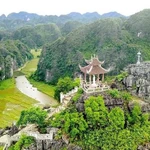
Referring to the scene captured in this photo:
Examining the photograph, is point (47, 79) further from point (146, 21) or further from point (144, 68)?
point (144, 68)

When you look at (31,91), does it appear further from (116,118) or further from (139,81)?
(116,118)

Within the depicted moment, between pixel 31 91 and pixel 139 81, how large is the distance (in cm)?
5034

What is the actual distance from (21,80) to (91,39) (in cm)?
3480

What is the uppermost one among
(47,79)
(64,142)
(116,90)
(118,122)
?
(116,90)

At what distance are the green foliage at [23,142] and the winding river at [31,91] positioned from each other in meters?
34.9

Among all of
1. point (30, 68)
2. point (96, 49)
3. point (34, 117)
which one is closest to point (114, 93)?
point (34, 117)

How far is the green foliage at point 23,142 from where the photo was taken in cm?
4045

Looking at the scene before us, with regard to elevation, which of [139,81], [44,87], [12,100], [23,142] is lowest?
[44,87]

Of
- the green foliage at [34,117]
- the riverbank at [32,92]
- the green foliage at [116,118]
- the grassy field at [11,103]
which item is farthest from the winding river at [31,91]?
the green foliage at [116,118]

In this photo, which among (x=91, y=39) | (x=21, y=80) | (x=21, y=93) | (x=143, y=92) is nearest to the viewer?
(x=143, y=92)

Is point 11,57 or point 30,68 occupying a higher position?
point 11,57

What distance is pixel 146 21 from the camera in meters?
128

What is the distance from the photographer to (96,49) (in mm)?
118688

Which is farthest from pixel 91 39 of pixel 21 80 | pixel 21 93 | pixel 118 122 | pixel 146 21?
pixel 118 122
